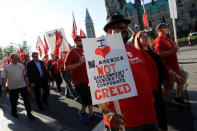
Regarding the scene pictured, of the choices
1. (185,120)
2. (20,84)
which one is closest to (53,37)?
(20,84)

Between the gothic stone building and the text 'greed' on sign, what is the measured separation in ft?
143

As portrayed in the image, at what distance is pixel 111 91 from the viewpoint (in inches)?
63.0

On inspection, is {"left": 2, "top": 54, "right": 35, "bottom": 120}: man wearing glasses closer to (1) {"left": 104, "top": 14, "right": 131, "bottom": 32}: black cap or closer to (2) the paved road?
(2) the paved road

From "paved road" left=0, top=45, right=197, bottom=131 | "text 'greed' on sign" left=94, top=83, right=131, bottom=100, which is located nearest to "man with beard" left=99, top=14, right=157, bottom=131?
"text 'greed' on sign" left=94, top=83, right=131, bottom=100

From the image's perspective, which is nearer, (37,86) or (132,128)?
(132,128)

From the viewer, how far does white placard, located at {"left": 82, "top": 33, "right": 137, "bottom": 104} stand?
159 cm

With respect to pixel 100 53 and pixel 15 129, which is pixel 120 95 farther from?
pixel 15 129

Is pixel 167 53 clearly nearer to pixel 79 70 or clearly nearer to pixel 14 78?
pixel 79 70

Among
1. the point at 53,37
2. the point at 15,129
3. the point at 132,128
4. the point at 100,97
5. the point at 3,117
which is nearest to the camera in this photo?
the point at 100,97

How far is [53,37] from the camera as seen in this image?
27.6 feet

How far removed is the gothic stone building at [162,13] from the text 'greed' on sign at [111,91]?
1717 inches

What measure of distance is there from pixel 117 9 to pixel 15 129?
62798mm

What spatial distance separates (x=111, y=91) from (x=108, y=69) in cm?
20

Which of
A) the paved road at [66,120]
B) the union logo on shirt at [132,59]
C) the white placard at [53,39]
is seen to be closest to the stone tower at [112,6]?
the white placard at [53,39]
